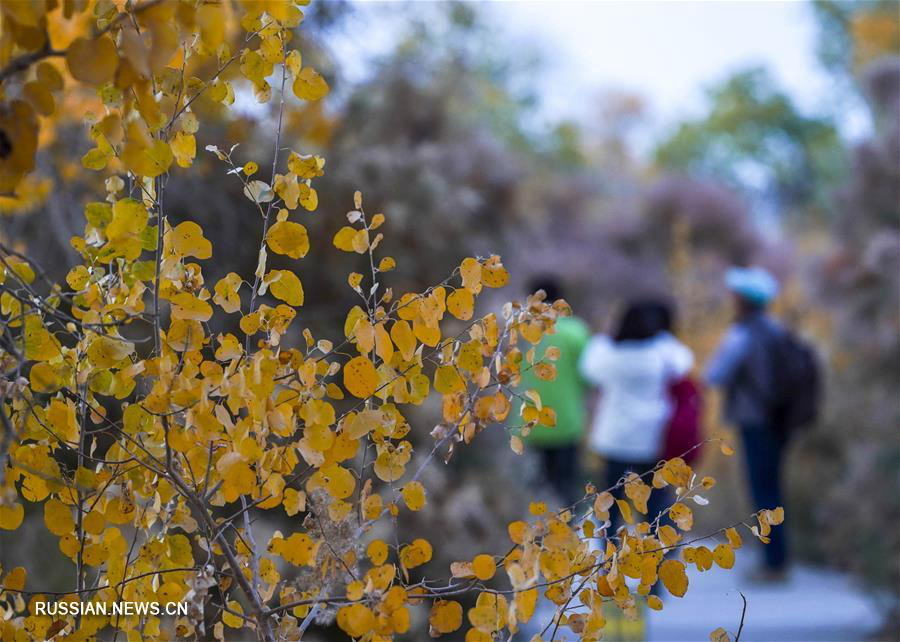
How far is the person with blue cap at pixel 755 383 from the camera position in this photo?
236 inches

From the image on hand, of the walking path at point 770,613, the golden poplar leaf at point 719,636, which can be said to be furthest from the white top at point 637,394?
the golden poplar leaf at point 719,636

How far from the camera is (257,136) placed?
515 cm

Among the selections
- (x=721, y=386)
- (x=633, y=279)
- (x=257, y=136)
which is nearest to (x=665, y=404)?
(x=721, y=386)

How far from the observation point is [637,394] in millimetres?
5613

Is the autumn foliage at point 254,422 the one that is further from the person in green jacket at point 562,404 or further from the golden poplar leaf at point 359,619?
the person in green jacket at point 562,404

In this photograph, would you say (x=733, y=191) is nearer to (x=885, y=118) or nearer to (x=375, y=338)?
(x=885, y=118)

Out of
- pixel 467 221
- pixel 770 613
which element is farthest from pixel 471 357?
pixel 467 221

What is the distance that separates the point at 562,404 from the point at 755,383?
1187 mm

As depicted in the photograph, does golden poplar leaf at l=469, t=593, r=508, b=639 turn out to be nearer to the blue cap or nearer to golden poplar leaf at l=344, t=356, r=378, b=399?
golden poplar leaf at l=344, t=356, r=378, b=399

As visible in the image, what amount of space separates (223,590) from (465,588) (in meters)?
0.36

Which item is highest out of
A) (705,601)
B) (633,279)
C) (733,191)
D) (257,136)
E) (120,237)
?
(733,191)

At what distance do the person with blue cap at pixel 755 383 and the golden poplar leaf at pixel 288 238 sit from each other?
4.85 meters

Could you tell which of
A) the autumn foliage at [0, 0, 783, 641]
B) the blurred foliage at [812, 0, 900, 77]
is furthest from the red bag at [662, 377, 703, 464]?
the blurred foliage at [812, 0, 900, 77]

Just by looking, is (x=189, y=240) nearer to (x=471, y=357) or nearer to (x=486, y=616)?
(x=471, y=357)
